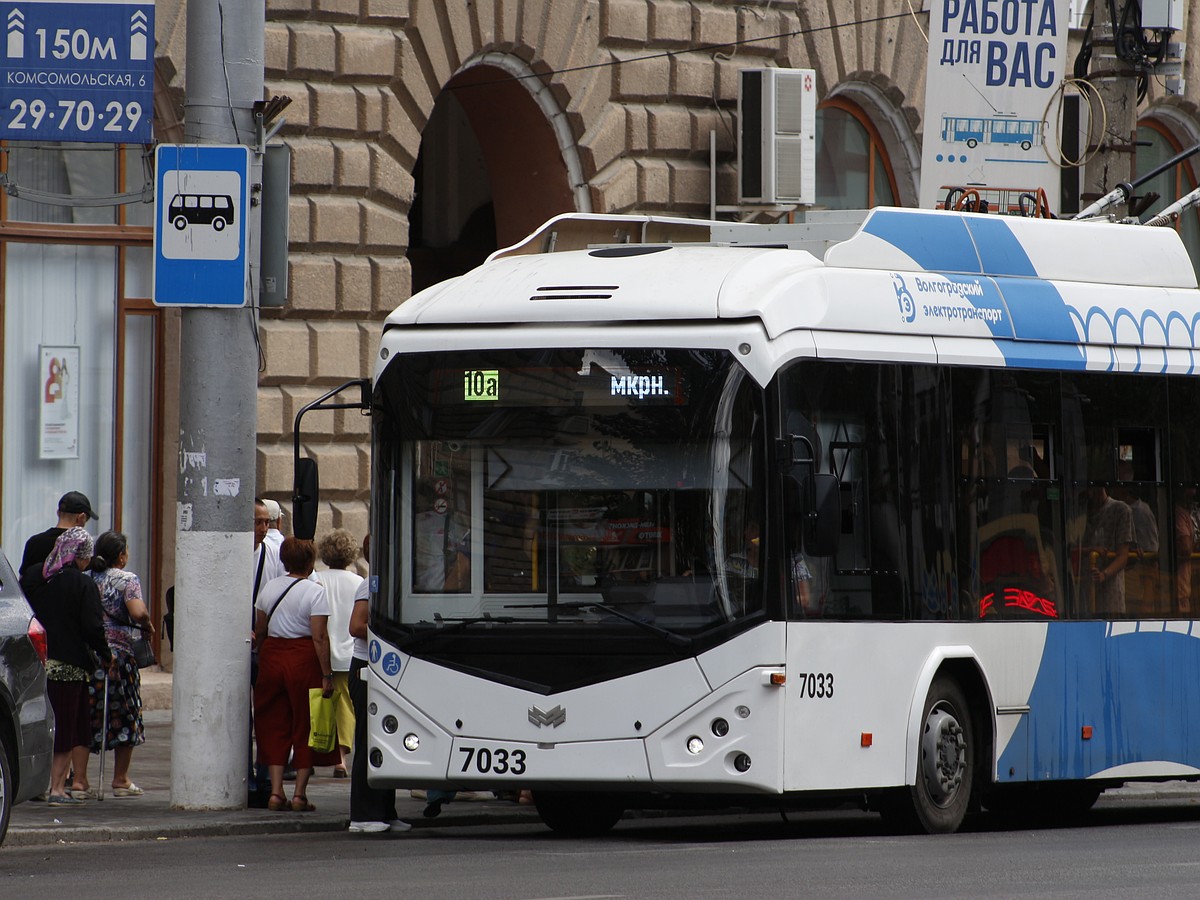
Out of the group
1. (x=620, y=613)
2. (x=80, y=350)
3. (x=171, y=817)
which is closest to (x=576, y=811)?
(x=620, y=613)

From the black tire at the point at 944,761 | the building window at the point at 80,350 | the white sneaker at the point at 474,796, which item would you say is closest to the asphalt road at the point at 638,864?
the black tire at the point at 944,761

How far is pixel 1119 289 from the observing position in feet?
45.1

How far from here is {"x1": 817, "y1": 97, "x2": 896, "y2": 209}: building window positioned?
75.6 ft

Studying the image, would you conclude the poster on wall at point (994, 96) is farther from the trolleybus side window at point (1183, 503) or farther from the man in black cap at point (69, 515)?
the man in black cap at point (69, 515)

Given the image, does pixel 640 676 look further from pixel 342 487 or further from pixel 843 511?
pixel 342 487

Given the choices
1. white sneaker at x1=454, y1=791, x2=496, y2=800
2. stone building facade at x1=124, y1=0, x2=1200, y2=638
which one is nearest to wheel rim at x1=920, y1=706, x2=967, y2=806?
white sneaker at x1=454, y1=791, x2=496, y2=800

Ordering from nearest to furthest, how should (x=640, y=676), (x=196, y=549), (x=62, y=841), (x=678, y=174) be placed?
(x=640, y=676), (x=62, y=841), (x=196, y=549), (x=678, y=174)

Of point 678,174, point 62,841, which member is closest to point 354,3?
point 678,174

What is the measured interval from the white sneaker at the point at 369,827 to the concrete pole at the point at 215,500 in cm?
Result: 97

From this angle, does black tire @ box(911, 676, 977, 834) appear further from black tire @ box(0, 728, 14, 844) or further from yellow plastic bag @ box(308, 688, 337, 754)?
black tire @ box(0, 728, 14, 844)

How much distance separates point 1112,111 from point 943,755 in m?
6.51

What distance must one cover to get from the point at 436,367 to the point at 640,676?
6.21ft

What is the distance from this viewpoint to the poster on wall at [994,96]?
699 inches

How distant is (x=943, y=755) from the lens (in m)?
12.2
